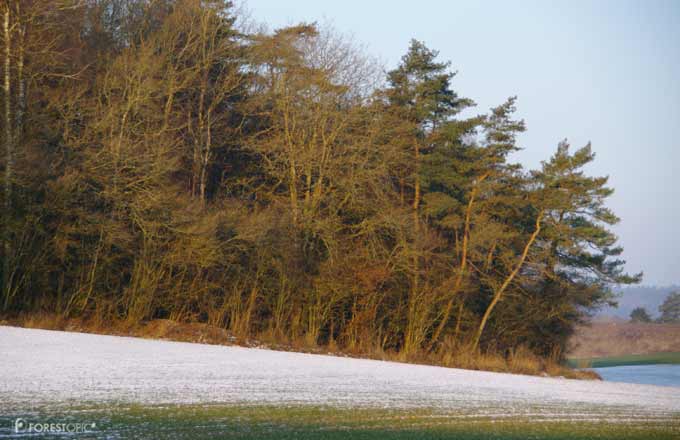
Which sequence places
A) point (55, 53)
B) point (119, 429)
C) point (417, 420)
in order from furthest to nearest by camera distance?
1. point (55, 53)
2. point (417, 420)
3. point (119, 429)

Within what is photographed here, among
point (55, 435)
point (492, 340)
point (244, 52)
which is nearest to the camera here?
point (55, 435)

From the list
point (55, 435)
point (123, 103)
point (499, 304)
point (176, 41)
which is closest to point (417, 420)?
point (55, 435)

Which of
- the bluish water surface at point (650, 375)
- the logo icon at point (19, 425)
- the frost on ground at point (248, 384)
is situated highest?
the bluish water surface at point (650, 375)

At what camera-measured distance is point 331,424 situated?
9586 millimetres

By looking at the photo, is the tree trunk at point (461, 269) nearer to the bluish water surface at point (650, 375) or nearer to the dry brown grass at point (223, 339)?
the dry brown grass at point (223, 339)

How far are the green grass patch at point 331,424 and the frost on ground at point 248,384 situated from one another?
0.45m

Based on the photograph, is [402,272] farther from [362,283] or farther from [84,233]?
[84,233]

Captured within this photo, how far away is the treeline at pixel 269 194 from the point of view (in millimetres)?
22547

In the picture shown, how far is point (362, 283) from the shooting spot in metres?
26.6

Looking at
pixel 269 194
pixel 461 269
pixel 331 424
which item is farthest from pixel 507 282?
pixel 331 424

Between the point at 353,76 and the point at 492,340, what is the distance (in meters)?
13.8

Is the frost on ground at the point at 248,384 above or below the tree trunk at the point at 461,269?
below

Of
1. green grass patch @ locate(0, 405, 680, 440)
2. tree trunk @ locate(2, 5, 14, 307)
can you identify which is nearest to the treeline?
tree trunk @ locate(2, 5, 14, 307)

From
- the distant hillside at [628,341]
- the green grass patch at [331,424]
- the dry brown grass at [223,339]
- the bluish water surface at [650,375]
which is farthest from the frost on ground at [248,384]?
the distant hillside at [628,341]
